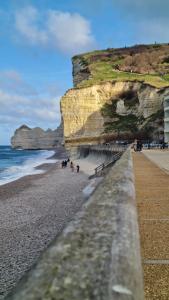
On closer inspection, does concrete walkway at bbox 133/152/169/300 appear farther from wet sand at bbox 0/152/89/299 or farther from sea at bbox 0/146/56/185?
sea at bbox 0/146/56/185

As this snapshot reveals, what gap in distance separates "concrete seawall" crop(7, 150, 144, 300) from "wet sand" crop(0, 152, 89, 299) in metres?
1.81

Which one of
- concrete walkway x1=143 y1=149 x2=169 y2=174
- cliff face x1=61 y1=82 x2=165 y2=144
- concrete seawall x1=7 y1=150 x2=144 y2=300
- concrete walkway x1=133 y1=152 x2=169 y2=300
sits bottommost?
concrete walkway x1=143 y1=149 x2=169 y2=174

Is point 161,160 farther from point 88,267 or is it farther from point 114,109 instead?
point 114,109

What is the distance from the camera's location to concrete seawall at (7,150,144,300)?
1.67 metres

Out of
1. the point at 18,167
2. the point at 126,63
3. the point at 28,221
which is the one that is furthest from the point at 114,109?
the point at 28,221

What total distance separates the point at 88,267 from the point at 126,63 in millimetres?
106471

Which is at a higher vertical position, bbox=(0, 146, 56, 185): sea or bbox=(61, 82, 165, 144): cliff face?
bbox=(61, 82, 165, 144): cliff face

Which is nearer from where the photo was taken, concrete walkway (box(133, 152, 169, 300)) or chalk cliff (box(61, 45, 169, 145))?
concrete walkway (box(133, 152, 169, 300))

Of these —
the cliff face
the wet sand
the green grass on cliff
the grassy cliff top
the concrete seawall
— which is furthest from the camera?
the grassy cliff top

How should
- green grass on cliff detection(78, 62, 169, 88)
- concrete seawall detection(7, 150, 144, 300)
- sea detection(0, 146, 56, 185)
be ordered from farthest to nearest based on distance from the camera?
green grass on cliff detection(78, 62, 169, 88)
sea detection(0, 146, 56, 185)
concrete seawall detection(7, 150, 144, 300)

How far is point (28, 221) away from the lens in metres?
19.3

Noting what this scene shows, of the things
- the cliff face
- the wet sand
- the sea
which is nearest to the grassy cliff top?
the cliff face

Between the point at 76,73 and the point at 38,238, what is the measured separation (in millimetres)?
97242

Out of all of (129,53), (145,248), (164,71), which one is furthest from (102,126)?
(145,248)
